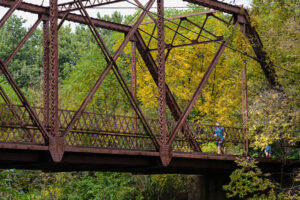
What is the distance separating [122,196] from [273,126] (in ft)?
40.5

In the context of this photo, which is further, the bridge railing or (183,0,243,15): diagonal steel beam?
(183,0,243,15): diagonal steel beam

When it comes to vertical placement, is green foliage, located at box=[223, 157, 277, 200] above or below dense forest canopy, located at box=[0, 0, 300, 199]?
below

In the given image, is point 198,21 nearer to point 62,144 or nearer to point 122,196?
point 122,196

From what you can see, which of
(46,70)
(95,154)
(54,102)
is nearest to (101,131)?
(95,154)

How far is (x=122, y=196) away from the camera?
29891mm

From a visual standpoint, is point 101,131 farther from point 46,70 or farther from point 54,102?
point 46,70

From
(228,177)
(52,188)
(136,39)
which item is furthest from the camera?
(52,188)

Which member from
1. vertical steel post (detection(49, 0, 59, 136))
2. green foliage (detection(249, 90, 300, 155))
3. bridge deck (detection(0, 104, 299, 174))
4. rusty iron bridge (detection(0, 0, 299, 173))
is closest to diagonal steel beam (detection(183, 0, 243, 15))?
rusty iron bridge (detection(0, 0, 299, 173))

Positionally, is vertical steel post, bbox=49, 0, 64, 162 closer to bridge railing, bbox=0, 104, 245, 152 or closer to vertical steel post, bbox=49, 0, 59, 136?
vertical steel post, bbox=49, 0, 59, 136

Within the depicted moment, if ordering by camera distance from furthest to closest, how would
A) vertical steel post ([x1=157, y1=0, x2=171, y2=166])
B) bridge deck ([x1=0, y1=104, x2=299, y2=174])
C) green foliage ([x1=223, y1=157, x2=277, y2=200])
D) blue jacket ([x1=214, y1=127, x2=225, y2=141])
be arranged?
blue jacket ([x1=214, y1=127, x2=225, y2=141]), green foliage ([x1=223, y1=157, x2=277, y2=200]), vertical steel post ([x1=157, y1=0, x2=171, y2=166]), bridge deck ([x1=0, y1=104, x2=299, y2=174])

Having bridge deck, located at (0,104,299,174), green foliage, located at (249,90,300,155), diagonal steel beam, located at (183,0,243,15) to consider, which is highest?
diagonal steel beam, located at (183,0,243,15)

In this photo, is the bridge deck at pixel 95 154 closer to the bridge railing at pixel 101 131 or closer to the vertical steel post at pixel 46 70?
the bridge railing at pixel 101 131

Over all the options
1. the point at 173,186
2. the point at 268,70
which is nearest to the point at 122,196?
the point at 173,186

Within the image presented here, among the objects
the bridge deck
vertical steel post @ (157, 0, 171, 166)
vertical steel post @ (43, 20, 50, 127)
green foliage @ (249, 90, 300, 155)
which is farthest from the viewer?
green foliage @ (249, 90, 300, 155)
